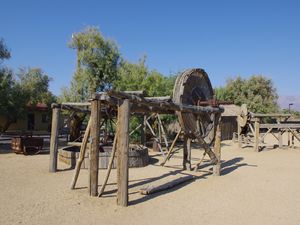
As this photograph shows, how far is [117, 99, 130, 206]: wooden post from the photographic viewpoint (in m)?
6.72

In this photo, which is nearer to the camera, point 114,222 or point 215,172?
point 114,222

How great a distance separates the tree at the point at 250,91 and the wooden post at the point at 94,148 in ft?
132

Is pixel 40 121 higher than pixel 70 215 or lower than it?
higher

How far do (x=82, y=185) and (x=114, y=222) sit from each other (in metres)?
3.33

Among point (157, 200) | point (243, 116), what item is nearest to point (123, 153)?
point (157, 200)

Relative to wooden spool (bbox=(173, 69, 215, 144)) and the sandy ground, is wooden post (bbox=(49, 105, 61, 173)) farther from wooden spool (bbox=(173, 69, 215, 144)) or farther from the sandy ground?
wooden spool (bbox=(173, 69, 215, 144))

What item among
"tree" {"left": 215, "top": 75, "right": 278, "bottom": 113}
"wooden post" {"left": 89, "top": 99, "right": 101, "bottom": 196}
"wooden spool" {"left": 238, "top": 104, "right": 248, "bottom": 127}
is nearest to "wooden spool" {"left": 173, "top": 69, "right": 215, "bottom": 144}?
"wooden post" {"left": 89, "top": 99, "right": 101, "bottom": 196}

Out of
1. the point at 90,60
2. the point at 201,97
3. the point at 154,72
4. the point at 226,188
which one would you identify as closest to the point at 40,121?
the point at 90,60

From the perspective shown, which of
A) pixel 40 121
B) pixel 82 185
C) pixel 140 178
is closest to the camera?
pixel 82 185

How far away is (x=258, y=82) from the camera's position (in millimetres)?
47656

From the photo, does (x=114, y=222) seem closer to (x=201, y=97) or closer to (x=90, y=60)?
(x=201, y=97)

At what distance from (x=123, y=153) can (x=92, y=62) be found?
1638cm

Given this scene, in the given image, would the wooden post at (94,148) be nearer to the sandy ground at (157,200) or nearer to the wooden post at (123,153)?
the sandy ground at (157,200)

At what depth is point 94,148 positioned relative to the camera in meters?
7.59
